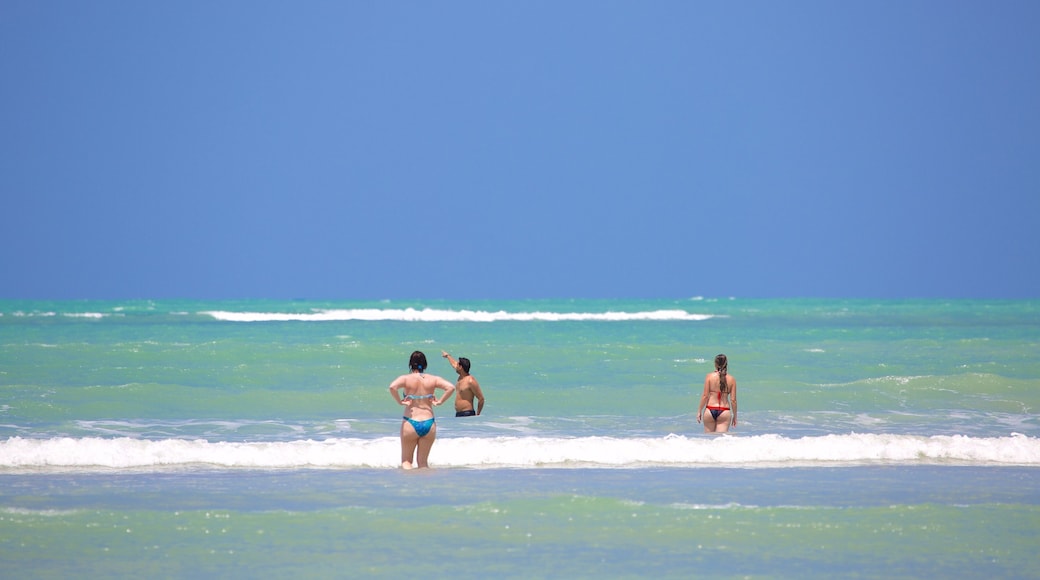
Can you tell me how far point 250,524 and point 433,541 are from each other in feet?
5.29

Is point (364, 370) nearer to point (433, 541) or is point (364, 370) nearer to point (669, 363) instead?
point (669, 363)

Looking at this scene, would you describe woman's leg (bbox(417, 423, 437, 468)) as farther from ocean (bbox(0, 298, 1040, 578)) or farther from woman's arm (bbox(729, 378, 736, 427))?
woman's arm (bbox(729, 378, 736, 427))

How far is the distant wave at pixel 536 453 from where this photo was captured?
11281mm

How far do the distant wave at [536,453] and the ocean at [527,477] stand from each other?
33mm

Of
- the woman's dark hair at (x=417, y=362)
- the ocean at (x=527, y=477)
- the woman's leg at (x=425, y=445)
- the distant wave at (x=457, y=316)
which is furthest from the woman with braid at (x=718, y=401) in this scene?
the distant wave at (x=457, y=316)

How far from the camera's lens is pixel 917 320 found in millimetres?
48844

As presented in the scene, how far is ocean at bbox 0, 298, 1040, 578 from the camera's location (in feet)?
24.9

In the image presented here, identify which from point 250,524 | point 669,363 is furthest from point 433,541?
point 669,363

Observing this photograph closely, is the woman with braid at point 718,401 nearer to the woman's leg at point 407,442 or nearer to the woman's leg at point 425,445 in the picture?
the woman's leg at point 425,445

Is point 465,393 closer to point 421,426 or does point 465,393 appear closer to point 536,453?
point 536,453


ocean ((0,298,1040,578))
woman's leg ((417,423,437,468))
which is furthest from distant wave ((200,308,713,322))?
woman's leg ((417,423,437,468))

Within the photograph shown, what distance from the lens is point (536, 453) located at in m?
11.6

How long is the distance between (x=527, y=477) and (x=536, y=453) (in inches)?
43.1

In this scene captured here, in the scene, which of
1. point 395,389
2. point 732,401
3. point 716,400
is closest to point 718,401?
point 716,400
